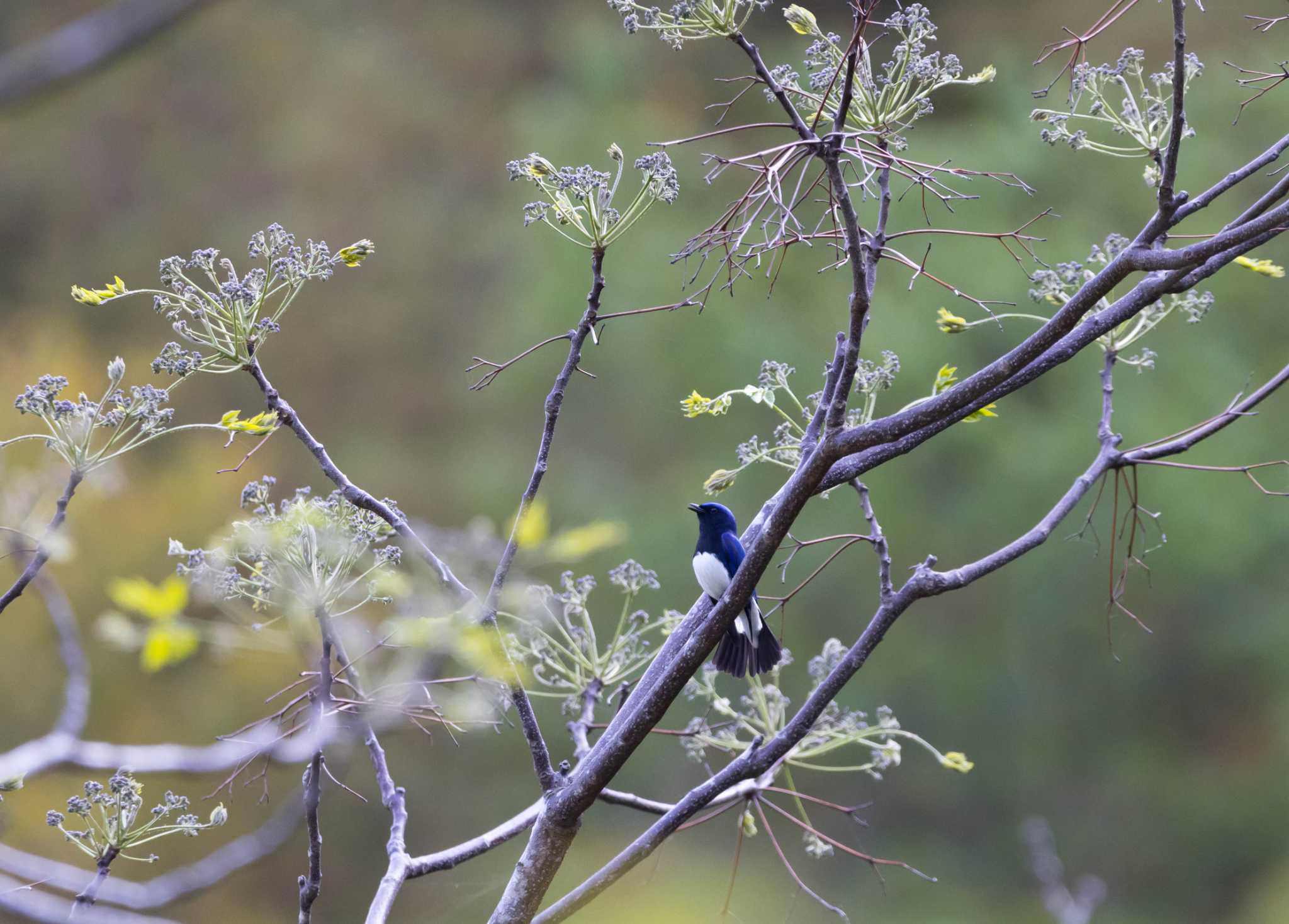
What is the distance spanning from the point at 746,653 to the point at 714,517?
261mm

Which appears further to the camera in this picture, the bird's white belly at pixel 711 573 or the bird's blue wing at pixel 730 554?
the bird's blue wing at pixel 730 554

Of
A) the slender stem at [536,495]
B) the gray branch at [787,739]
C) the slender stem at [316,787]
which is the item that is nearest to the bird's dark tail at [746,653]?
the gray branch at [787,739]

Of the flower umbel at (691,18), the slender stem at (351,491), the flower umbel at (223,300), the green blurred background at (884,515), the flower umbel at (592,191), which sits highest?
the flower umbel at (691,18)

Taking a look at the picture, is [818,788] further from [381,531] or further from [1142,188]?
[381,531]

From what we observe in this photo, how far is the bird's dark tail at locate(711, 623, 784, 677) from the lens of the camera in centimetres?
116

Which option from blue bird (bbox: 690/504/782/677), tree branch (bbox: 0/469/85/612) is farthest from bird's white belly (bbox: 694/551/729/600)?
tree branch (bbox: 0/469/85/612)

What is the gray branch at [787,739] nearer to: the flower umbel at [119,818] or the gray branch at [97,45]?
the flower umbel at [119,818]

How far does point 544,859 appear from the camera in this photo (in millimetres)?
819

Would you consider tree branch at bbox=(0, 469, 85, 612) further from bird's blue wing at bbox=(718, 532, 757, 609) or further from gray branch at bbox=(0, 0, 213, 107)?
bird's blue wing at bbox=(718, 532, 757, 609)

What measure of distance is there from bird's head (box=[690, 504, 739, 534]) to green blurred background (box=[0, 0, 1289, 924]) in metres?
1.87

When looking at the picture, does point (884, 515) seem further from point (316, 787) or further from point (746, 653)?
point (316, 787)

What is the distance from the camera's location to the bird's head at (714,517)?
1.38m

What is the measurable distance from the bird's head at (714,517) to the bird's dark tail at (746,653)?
0.21m

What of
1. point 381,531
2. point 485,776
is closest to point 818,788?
point 485,776
